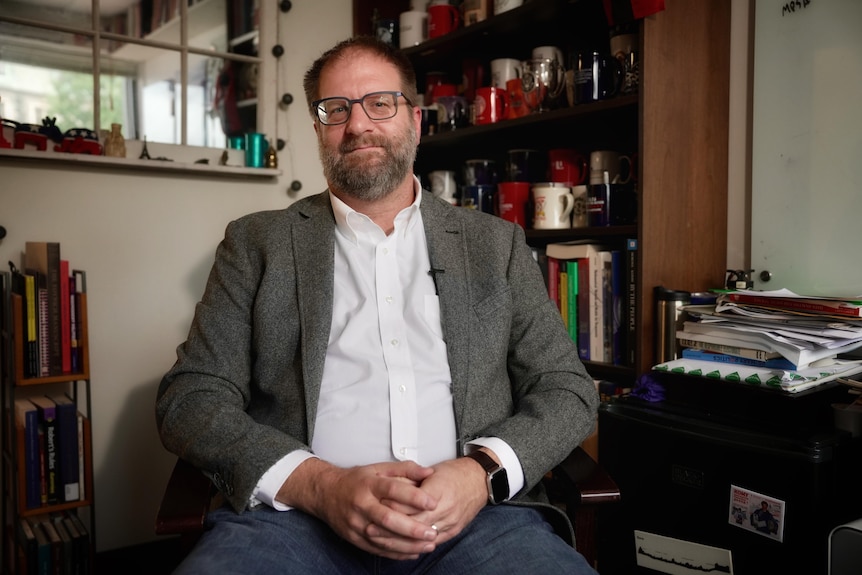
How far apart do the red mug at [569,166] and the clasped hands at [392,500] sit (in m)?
1.13

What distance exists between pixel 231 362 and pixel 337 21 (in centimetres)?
175

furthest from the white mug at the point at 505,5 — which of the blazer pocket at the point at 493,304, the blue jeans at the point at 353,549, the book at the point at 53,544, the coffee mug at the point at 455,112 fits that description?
the book at the point at 53,544

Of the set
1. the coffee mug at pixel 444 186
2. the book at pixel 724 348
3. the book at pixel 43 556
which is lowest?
the book at pixel 43 556

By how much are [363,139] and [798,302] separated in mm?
998

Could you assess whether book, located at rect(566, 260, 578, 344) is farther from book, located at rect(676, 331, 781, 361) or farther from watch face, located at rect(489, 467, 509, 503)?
watch face, located at rect(489, 467, 509, 503)

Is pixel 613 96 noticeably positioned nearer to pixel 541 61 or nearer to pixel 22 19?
pixel 541 61

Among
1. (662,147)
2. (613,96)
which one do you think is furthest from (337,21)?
(662,147)

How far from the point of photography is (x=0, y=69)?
2051mm

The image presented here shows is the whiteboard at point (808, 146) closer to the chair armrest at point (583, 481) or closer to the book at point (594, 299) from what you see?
the book at point (594, 299)

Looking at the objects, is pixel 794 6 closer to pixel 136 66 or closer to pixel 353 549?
pixel 353 549

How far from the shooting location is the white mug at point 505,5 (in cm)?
208

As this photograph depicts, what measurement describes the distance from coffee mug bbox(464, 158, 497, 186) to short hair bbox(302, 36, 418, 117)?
63 cm

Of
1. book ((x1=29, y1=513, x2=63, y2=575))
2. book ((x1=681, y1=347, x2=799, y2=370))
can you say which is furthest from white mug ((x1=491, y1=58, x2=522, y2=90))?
book ((x1=29, y1=513, x2=63, y2=575))

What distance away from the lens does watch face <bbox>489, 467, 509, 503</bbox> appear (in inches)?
48.0
